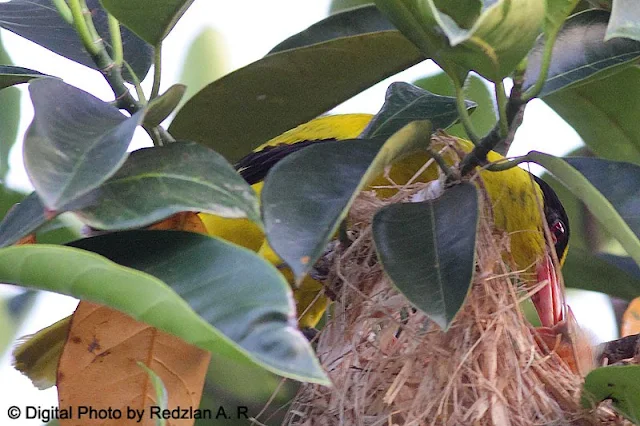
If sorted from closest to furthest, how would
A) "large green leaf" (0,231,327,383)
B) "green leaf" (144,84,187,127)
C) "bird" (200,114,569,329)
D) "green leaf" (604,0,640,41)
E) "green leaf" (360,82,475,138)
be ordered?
"large green leaf" (0,231,327,383), "green leaf" (604,0,640,41), "green leaf" (144,84,187,127), "green leaf" (360,82,475,138), "bird" (200,114,569,329)

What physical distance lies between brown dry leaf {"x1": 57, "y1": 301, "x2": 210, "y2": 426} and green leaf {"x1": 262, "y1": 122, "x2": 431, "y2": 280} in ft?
0.91

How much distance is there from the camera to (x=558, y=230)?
1498 mm

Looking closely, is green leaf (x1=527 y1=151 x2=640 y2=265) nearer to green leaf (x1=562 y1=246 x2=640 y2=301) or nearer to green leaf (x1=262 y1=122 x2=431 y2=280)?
green leaf (x1=262 y1=122 x2=431 y2=280)

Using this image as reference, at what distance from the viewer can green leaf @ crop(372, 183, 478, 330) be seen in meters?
0.68

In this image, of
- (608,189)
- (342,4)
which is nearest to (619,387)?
(608,189)

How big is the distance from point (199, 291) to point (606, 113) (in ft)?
3.00

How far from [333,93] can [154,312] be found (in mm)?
554

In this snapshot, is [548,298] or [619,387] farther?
[548,298]

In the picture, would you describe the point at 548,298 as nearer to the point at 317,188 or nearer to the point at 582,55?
the point at 582,55

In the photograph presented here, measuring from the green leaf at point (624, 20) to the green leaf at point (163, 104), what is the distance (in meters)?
0.40

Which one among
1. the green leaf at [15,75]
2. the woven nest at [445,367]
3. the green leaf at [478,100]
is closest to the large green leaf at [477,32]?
the woven nest at [445,367]

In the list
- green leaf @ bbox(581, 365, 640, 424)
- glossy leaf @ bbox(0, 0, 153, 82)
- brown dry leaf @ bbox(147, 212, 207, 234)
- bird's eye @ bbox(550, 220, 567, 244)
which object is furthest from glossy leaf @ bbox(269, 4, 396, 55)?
bird's eye @ bbox(550, 220, 567, 244)

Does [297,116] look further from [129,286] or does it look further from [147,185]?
[129,286]

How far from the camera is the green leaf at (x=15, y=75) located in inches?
34.7
